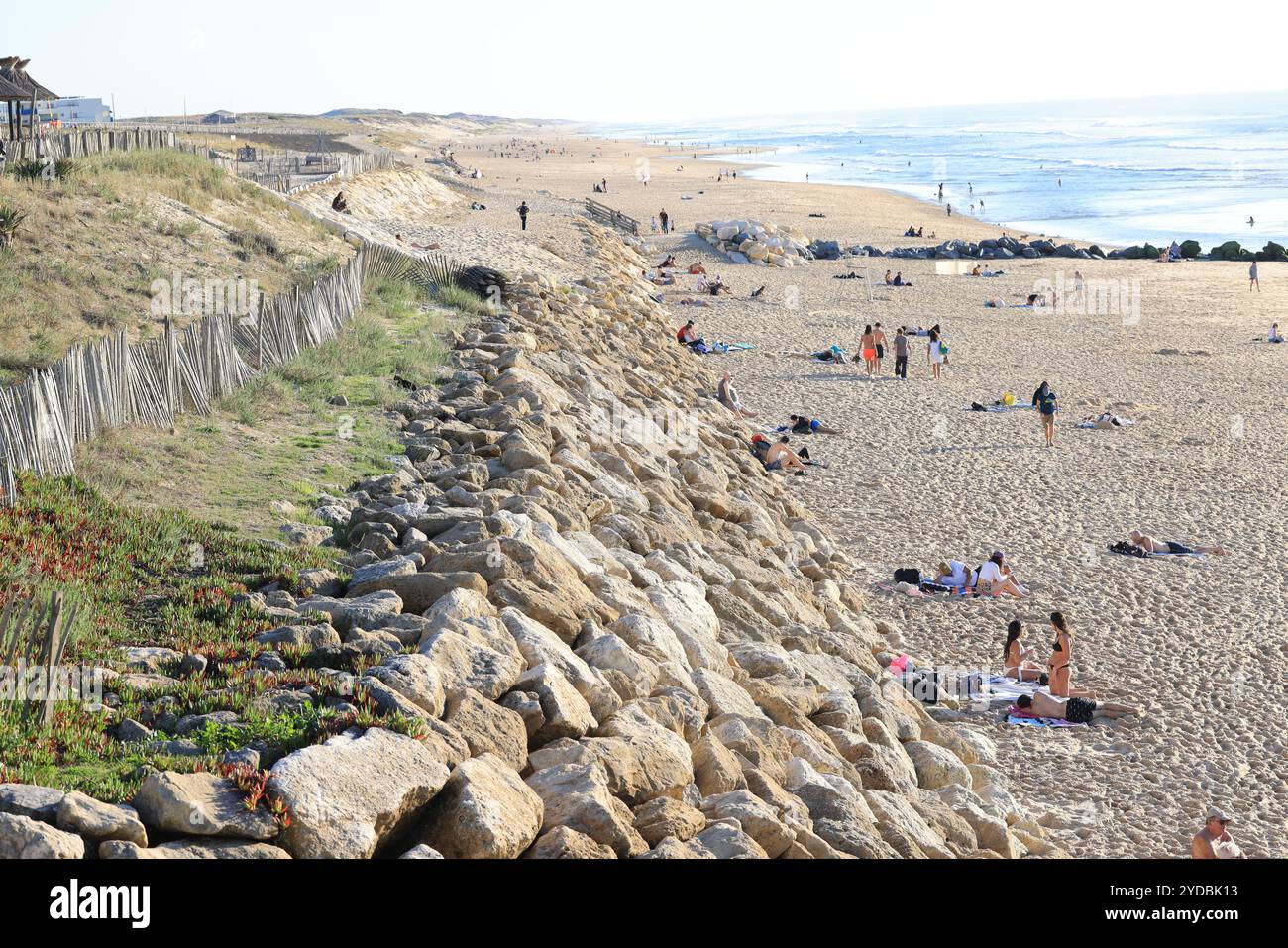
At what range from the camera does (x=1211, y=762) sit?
31.6 feet

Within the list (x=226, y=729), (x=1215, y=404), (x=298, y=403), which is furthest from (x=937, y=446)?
(x=226, y=729)

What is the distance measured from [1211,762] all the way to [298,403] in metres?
9.47

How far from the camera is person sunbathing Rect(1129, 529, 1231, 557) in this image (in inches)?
574

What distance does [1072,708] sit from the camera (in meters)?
10.4

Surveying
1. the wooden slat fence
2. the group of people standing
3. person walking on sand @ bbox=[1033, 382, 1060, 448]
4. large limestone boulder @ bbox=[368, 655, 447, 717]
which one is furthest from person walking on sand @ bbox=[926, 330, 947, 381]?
large limestone boulder @ bbox=[368, 655, 447, 717]

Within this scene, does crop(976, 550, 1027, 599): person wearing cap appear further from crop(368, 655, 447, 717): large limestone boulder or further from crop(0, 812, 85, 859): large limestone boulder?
crop(0, 812, 85, 859): large limestone boulder

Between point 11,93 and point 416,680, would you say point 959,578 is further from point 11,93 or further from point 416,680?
point 11,93

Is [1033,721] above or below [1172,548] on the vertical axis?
below

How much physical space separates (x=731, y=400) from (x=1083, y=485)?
6.45 metres

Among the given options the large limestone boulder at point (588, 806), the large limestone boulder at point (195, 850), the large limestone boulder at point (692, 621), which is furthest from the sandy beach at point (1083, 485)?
the large limestone boulder at point (195, 850)

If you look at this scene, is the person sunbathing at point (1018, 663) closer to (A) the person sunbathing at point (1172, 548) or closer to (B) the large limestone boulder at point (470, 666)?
(A) the person sunbathing at point (1172, 548)

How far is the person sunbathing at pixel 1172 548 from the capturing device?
14570 millimetres

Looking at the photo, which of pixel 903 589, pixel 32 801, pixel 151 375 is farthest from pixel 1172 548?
pixel 32 801

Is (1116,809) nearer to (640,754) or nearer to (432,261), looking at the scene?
(640,754)
